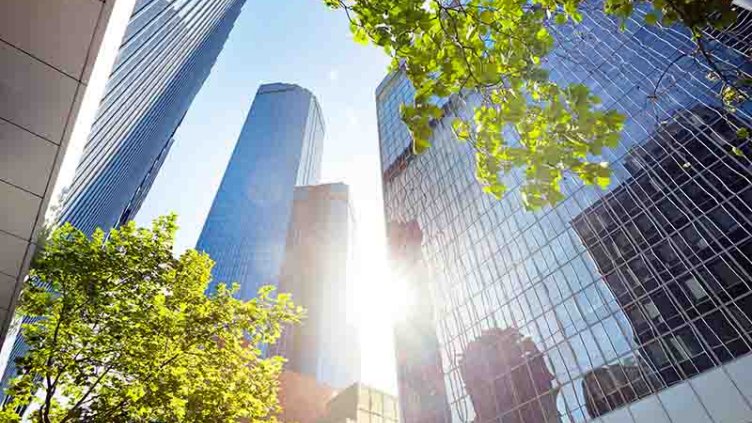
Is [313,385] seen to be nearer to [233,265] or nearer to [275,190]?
[233,265]

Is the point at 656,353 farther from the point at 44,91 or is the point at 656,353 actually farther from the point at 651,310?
the point at 44,91

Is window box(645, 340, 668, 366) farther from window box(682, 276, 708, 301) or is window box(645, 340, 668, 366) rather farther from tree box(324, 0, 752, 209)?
tree box(324, 0, 752, 209)

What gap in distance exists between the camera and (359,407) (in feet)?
137

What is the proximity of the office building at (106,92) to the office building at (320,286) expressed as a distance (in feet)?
170

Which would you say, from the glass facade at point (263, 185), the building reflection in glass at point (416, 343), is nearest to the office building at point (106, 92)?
the building reflection in glass at point (416, 343)

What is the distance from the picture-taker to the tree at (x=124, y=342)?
715 centimetres

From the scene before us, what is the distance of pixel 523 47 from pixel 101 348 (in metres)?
8.42

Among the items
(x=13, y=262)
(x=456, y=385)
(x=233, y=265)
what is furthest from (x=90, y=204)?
(x=233, y=265)

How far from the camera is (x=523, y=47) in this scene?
3.53 metres

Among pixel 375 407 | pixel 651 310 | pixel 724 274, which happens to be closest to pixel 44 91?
pixel 724 274

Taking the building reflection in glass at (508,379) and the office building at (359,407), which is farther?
the office building at (359,407)

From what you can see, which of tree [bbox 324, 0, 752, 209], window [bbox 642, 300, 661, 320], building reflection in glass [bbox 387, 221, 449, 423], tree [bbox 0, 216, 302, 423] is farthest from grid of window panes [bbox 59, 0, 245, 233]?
window [bbox 642, 300, 661, 320]

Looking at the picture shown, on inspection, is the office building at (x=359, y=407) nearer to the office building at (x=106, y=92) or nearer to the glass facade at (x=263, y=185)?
the office building at (x=106, y=92)

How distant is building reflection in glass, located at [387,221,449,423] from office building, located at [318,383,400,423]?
278 cm
